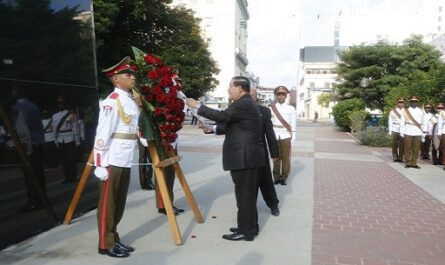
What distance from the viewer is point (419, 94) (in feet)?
55.1

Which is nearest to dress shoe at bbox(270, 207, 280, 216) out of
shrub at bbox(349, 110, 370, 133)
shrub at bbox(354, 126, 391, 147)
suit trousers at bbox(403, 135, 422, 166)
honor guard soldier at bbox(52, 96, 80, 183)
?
honor guard soldier at bbox(52, 96, 80, 183)

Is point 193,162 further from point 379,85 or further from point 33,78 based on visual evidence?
point 379,85

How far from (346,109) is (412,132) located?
58.9 feet

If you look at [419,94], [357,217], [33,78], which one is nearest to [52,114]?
[33,78]

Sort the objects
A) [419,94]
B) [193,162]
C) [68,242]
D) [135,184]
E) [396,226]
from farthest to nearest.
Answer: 1. [419,94]
2. [193,162]
3. [135,184]
4. [396,226]
5. [68,242]

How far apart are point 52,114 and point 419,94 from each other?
15.0m

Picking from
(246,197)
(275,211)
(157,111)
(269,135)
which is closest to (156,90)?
(157,111)

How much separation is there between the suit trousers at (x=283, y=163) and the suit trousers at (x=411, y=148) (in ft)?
13.9

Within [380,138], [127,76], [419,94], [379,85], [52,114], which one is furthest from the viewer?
[379,85]

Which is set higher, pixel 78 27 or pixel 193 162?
pixel 78 27

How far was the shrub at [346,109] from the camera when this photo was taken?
2813 cm

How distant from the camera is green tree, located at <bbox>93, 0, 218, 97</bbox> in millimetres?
21109

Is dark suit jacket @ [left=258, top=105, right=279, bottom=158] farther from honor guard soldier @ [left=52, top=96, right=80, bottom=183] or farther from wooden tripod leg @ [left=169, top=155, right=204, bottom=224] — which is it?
honor guard soldier @ [left=52, top=96, right=80, bottom=183]

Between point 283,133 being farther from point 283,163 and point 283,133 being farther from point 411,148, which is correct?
point 411,148
